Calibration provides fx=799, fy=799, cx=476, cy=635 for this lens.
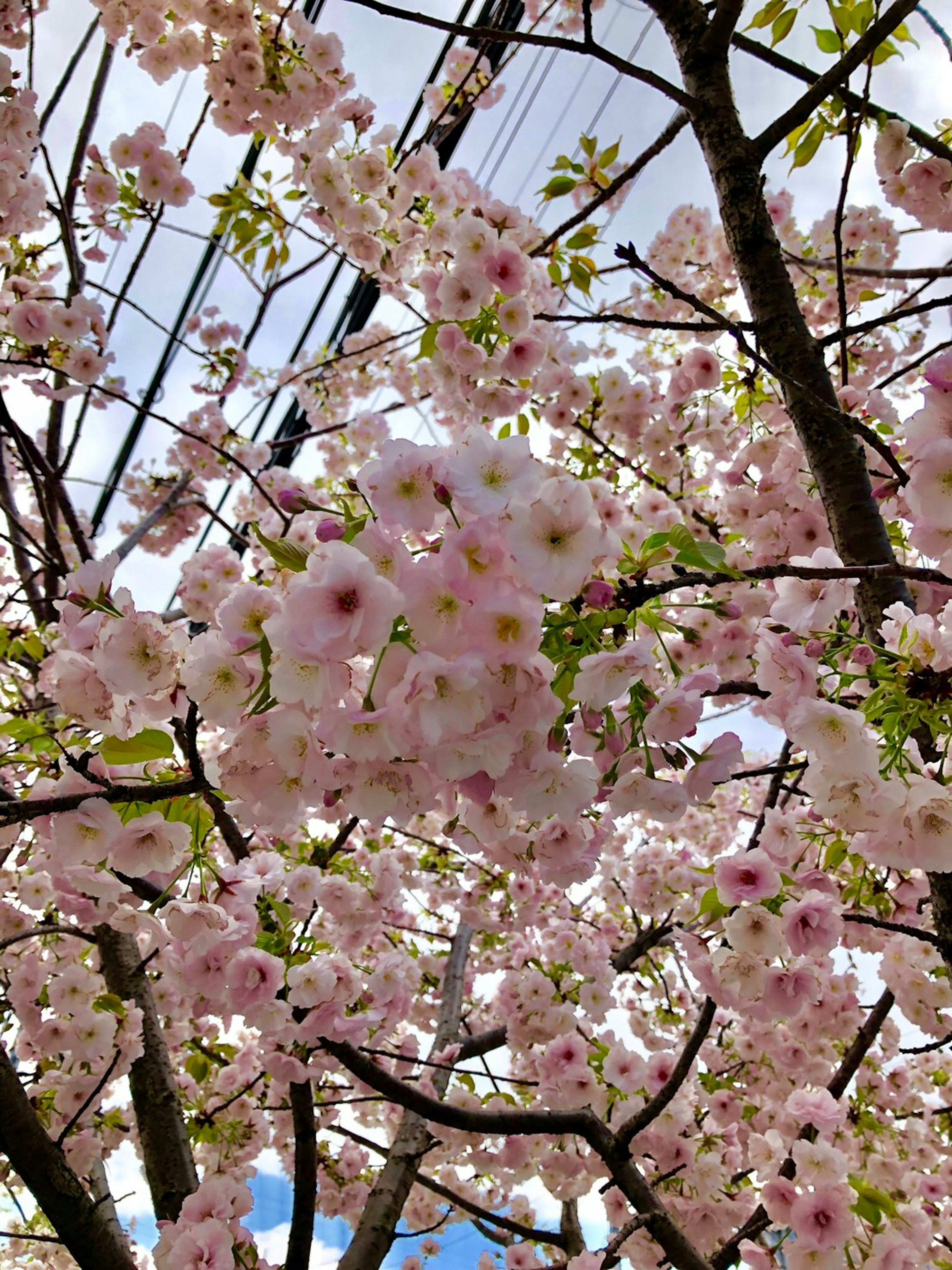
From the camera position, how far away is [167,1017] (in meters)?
2.90

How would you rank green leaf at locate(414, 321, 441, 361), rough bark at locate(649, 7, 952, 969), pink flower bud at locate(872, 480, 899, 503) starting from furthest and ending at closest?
green leaf at locate(414, 321, 441, 361)
rough bark at locate(649, 7, 952, 969)
pink flower bud at locate(872, 480, 899, 503)

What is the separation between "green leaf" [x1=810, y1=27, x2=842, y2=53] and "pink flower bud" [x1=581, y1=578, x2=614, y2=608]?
5.17 feet

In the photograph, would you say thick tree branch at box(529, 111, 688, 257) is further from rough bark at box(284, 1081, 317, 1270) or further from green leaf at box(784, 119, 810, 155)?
rough bark at box(284, 1081, 317, 1270)

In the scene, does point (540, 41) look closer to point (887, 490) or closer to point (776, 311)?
point (776, 311)

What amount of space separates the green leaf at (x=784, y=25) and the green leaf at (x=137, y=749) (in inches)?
71.6

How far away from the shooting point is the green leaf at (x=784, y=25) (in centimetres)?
164

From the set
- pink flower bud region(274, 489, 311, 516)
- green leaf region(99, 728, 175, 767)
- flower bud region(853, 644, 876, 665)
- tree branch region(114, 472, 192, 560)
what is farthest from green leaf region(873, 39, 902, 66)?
tree branch region(114, 472, 192, 560)

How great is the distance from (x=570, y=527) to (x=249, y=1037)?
4654mm

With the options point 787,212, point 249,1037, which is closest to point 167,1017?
point 249,1037

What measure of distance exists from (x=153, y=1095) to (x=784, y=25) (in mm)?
2901

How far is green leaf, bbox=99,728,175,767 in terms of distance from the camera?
102 cm

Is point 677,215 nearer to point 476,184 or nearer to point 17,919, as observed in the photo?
point 476,184

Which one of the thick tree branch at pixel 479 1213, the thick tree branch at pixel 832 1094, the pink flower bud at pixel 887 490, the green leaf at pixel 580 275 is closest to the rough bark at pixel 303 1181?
the thick tree branch at pixel 479 1213

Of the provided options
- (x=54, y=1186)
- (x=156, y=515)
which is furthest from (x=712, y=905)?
(x=156, y=515)
